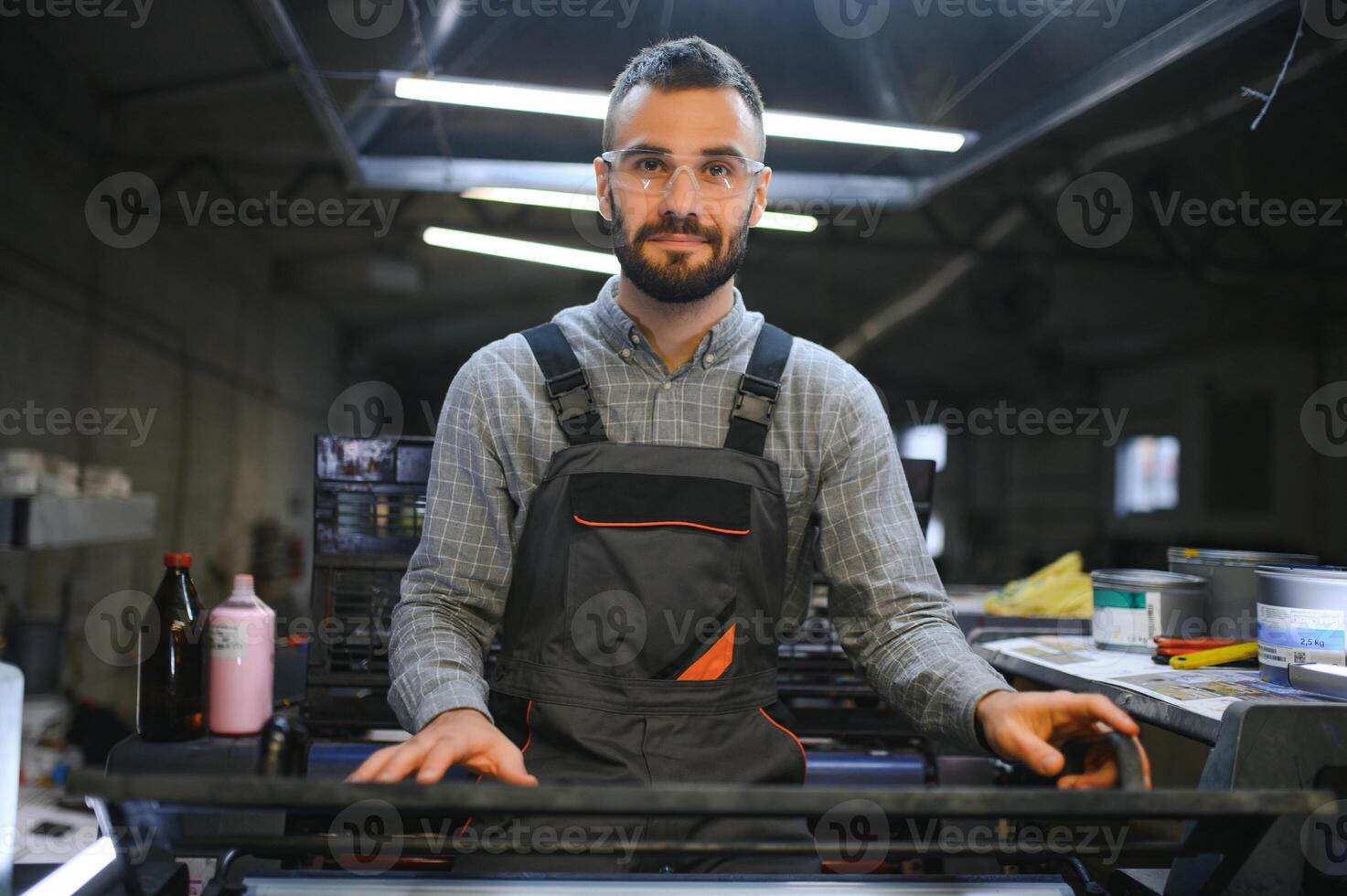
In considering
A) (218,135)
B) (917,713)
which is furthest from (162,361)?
(917,713)

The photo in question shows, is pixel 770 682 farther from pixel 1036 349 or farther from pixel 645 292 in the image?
pixel 1036 349

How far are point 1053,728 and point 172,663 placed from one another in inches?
58.8

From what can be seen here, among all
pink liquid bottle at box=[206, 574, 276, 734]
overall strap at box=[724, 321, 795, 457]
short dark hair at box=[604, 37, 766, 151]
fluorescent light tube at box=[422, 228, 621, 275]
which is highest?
fluorescent light tube at box=[422, 228, 621, 275]

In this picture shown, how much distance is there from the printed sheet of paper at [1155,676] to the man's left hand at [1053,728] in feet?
0.88

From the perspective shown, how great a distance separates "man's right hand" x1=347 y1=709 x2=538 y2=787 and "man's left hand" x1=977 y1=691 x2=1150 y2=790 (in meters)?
0.54

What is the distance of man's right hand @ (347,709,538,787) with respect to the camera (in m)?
0.98

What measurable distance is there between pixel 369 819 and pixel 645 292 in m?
0.86

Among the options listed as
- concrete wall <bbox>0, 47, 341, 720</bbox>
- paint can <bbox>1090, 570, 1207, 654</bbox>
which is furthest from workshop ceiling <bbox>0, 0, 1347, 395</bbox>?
paint can <bbox>1090, 570, 1207, 654</bbox>

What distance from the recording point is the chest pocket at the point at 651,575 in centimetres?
→ 139

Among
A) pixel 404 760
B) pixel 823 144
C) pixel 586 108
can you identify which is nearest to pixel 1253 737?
pixel 404 760

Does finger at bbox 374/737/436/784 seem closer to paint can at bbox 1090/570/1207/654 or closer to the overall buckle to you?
the overall buckle

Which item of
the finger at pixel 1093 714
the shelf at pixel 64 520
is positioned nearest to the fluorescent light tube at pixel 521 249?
the shelf at pixel 64 520

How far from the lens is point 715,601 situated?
1413 mm

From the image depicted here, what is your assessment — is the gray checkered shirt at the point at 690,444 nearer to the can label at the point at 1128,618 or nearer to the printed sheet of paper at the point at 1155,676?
the printed sheet of paper at the point at 1155,676
